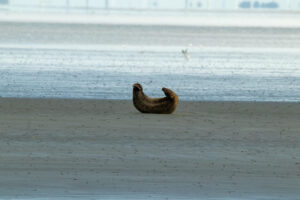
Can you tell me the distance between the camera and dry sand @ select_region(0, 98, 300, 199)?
905cm

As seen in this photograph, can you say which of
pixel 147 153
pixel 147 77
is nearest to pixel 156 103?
pixel 147 153

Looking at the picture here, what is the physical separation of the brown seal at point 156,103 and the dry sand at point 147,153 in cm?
18

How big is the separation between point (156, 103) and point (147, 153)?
187 inches

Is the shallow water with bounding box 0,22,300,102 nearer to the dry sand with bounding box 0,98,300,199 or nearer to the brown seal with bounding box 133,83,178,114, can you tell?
the dry sand with bounding box 0,98,300,199

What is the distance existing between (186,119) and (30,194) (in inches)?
284

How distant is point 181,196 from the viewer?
870 centimetres

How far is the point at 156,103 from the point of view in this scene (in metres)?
16.2

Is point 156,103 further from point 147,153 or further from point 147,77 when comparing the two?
point 147,77

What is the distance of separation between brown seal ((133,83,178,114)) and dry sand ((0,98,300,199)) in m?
0.18

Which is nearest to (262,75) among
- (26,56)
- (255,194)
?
(26,56)

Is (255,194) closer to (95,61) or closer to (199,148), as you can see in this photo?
(199,148)

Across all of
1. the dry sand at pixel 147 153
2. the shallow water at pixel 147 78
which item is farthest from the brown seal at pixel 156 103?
the shallow water at pixel 147 78

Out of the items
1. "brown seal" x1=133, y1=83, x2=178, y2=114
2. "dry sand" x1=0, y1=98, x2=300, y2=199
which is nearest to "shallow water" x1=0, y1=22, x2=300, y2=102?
"dry sand" x1=0, y1=98, x2=300, y2=199

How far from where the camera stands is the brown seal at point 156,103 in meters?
16.1
